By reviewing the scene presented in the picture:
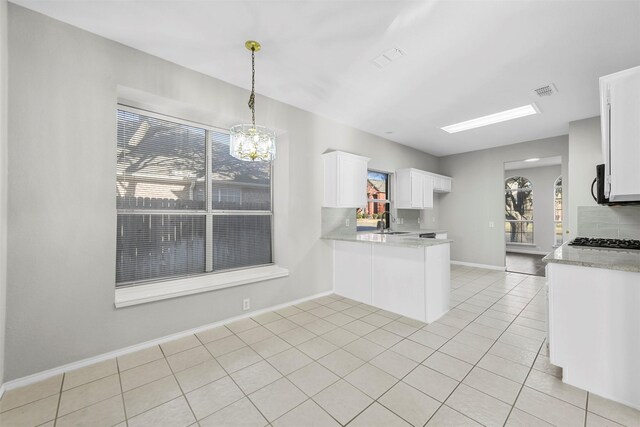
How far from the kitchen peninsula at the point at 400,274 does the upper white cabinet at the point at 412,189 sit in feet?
7.00

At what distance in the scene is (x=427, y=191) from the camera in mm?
5758

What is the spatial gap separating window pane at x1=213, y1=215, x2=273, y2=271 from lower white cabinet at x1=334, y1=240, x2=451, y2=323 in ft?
4.06

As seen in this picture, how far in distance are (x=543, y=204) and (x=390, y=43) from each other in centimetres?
851

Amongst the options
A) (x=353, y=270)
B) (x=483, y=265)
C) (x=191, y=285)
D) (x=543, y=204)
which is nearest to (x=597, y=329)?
(x=353, y=270)

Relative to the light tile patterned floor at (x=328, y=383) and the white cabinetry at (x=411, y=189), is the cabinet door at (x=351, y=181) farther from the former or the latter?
the light tile patterned floor at (x=328, y=383)

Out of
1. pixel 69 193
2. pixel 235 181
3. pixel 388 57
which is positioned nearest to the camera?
pixel 69 193

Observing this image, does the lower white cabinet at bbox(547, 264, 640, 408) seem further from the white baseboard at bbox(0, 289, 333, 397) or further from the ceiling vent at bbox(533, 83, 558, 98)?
the white baseboard at bbox(0, 289, 333, 397)

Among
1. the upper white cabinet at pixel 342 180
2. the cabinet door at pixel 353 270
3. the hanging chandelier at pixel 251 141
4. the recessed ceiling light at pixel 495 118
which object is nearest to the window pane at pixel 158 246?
the hanging chandelier at pixel 251 141

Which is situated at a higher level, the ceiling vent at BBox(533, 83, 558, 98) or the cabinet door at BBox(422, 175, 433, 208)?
the ceiling vent at BBox(533, 83, 558, 98)

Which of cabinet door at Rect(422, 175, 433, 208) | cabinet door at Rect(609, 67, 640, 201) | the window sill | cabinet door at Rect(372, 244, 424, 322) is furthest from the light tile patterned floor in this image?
cabinet door at Rect(422, 175, 433, 208)

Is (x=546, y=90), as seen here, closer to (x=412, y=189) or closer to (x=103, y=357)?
(x=412, y=189)

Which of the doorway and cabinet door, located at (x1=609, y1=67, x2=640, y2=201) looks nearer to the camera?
cabinet door, located at (x1=609, y1=67, x2=640, y2=201)

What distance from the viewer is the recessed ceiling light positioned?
378cm

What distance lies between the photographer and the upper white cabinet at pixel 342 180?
3.92 metres
